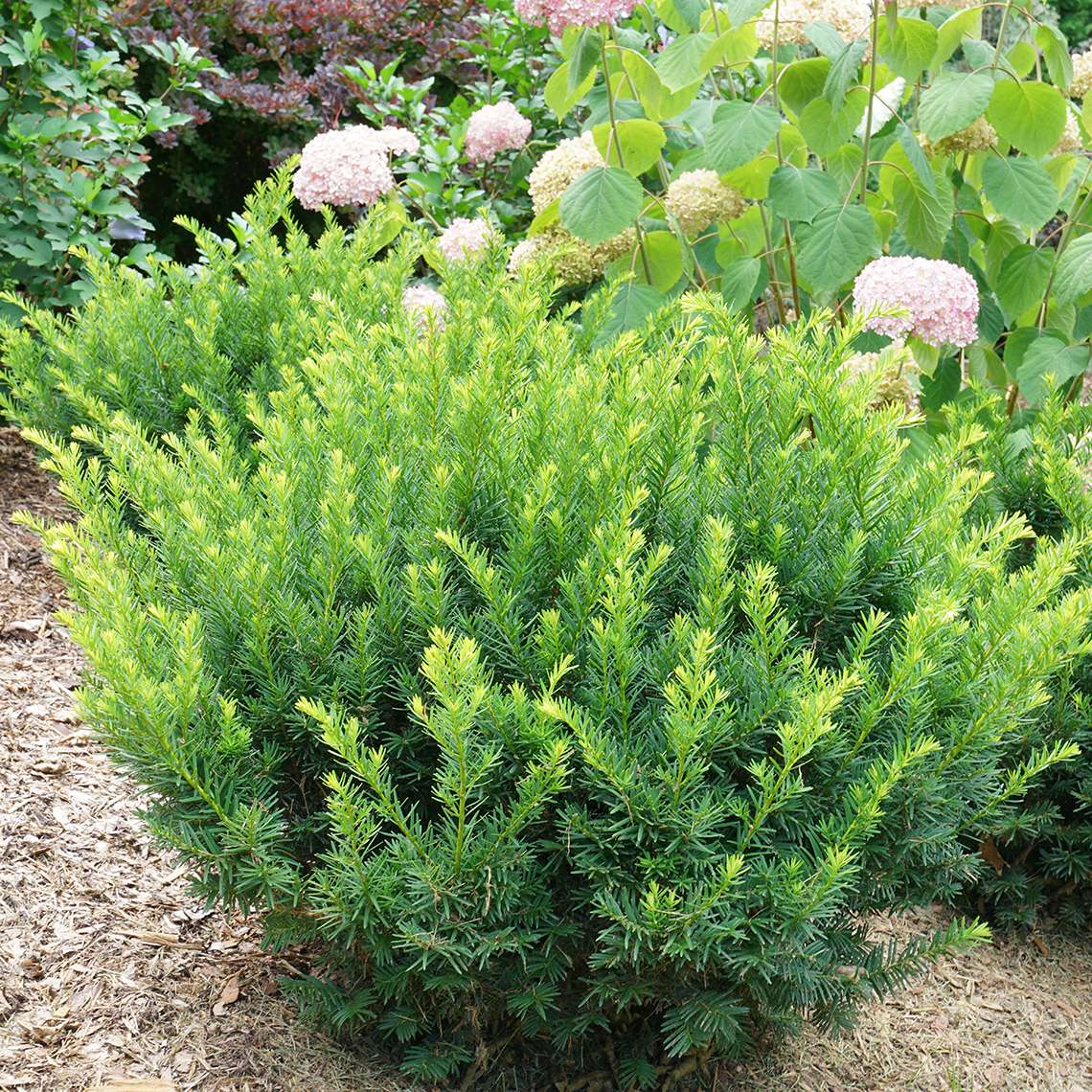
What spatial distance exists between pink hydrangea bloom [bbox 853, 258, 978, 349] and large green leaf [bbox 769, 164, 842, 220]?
295mm

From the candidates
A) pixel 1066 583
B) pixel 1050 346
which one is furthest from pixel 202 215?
pixel 1066 583

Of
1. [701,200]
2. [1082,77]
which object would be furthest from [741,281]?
[1082,77]

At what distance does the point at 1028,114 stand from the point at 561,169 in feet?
3.98

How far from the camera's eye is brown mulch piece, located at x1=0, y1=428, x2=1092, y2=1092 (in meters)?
1.96

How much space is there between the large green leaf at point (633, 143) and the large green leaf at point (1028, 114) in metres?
0.83

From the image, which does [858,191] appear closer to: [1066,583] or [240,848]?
[1066,583]

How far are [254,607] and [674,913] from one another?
73 centimetres

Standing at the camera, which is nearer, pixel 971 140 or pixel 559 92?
Answer: pixel 971 140

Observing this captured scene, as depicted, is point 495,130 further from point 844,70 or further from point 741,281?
point 844,70

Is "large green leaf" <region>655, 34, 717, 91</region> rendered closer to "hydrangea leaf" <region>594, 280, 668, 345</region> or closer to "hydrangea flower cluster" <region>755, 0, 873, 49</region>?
"hydrangea flower cluster" <region>755, 0, 873, 49</region>

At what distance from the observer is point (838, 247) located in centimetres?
287

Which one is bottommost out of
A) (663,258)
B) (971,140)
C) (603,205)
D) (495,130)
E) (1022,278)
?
(495,130)

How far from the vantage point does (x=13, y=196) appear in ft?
12.9

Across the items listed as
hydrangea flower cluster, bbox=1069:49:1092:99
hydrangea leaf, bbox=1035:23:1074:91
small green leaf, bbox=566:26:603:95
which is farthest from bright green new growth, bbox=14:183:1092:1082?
hydrangea flower cluster, bbox=1069:49:1092:99
